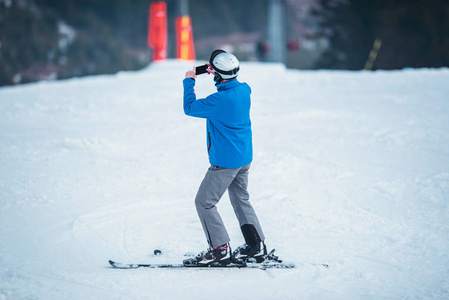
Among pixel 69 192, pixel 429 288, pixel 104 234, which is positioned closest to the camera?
pixel 429 288

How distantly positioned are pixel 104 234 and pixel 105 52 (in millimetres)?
24657

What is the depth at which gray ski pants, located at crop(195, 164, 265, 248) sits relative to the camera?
3541 mm

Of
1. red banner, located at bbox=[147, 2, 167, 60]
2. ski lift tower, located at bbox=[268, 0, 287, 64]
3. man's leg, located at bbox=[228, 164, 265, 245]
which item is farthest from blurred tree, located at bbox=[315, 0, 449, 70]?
man's leg, located at bbox=[228, 164, 265, 245]

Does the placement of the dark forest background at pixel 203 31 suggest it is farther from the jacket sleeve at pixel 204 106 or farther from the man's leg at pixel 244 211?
the jacket sleeve at pixel 204 106

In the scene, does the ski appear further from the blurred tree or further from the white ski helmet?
the blurred tree

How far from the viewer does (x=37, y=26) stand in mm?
25844

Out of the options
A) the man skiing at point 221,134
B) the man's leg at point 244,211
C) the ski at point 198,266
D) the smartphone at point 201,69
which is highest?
the smartphone at point 201,69

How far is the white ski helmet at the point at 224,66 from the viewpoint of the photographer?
11.3ft

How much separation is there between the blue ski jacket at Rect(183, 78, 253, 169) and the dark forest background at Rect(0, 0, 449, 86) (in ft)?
62.9

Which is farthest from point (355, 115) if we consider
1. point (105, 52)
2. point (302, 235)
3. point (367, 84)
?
point (105, 52)

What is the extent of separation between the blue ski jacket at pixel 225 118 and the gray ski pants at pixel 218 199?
0.09 m

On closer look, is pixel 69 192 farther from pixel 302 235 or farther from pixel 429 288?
pixel 429 288

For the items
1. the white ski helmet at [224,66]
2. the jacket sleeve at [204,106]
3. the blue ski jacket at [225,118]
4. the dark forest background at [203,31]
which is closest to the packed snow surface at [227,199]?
the blue ski jacket at [225,118]

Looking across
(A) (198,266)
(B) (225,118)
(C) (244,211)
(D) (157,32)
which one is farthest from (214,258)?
(D) (157,32)
